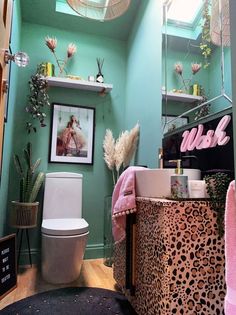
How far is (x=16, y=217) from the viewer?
2.11 meters

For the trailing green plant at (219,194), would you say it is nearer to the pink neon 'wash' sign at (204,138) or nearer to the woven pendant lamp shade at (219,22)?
the pink neon 'wash' sign at (204,138)

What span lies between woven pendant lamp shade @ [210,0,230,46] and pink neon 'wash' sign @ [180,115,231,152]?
47 cm

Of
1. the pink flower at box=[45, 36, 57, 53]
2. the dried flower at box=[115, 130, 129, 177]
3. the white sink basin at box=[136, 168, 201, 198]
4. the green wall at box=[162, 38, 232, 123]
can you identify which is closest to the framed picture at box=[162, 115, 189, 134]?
the green wall at box=[162, 38, 232, 123]

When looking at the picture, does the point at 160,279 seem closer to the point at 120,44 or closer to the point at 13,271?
the point at 13,271

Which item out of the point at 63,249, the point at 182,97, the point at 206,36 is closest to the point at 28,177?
the point at 63,249

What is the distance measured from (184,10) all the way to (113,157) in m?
1.43

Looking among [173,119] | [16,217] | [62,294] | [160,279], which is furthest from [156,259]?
[16,217]

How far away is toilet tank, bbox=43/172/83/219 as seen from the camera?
7.49 ft

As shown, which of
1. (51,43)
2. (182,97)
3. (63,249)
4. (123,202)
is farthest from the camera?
(51,43)

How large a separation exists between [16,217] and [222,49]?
2.05 meters

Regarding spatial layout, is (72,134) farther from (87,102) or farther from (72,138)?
(87,102)

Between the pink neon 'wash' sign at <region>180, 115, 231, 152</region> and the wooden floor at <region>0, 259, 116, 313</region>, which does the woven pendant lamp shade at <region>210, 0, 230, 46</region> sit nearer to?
the pink neon 'wash' sign at <region>180, 115, 231, 152</region>

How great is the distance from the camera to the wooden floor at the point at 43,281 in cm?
170

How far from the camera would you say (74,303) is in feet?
5.17
